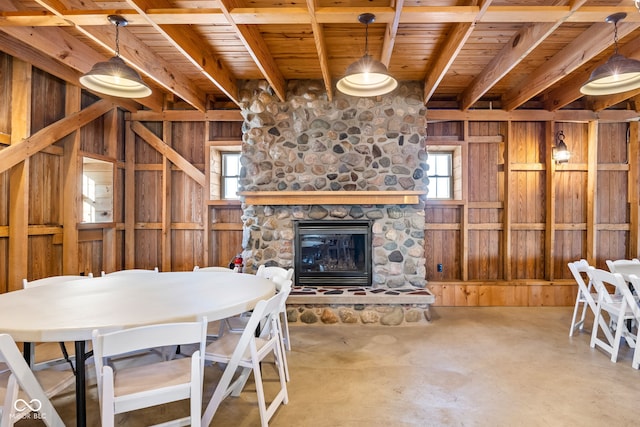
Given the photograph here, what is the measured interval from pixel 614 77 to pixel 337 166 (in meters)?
2.58

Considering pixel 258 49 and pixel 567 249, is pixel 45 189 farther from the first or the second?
pixel 567 249

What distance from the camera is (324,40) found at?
3115 mm

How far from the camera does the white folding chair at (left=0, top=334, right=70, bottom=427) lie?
135 centimetres

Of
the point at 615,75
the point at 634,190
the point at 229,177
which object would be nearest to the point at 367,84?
the point at 615,75

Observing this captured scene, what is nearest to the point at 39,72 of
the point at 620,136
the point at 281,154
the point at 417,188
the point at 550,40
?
the point at 281,154

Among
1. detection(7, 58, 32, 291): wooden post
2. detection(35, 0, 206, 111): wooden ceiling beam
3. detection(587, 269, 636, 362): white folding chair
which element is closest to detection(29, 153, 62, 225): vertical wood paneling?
detection(7, 58, 32, 291): wooden post

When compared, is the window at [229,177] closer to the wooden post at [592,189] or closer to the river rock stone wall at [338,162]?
the river rock stone wall at [338,162]

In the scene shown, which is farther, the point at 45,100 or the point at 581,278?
the point at 45,100

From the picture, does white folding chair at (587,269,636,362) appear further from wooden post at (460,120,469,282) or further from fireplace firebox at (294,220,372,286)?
fireplace firebox at (294,220,372,286)

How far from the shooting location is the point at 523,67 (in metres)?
3.74

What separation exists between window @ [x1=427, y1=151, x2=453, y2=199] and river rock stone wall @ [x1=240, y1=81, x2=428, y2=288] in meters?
0.81

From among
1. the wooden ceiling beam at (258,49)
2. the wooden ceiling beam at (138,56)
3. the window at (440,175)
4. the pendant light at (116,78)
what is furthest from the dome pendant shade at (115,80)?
the window at (440,175)

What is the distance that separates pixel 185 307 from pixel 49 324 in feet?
1.90

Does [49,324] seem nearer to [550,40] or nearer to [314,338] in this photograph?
[314,338]
